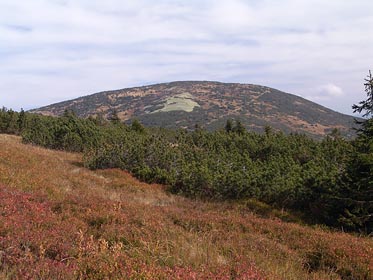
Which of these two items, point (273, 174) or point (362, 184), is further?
point (273, 174)

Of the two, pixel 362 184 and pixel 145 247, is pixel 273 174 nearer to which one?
pixel 362 184

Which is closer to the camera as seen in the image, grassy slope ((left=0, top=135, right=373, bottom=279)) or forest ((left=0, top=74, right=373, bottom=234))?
grassy slope ((left=0, top=135, right=373, bottom=279))

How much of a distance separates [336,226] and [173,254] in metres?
8.82

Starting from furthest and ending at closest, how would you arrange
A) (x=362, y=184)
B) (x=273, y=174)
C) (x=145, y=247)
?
(x=273, y=174)
(x=362, y=184)
(x=145, y=247)

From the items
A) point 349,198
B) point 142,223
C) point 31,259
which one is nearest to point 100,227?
point 142,223

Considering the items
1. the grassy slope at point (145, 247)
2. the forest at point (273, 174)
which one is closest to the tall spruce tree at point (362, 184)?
the forest at point (273, 174)

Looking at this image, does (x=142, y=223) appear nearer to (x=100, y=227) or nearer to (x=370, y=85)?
(x=100, y=227)

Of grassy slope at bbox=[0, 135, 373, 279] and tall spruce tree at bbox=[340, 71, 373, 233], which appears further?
tall spruce tree at bbox=[340, 71, 373, 233]

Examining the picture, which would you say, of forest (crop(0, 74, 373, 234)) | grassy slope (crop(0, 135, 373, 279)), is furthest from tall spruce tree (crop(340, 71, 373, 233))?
grassy slope (crop(0, 135, 373, 279))

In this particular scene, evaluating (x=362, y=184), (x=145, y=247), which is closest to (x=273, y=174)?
(x=362, y=184)

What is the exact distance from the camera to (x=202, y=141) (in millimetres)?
34656

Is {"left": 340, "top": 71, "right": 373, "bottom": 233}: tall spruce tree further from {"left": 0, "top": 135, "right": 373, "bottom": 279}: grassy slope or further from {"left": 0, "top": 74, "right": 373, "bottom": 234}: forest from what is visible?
{"left": 0, "top": 135, "right": 373, "bottom": 279}: grassy slope

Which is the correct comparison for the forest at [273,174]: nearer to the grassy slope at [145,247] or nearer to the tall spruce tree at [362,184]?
the tall spruce tree at [362,184]

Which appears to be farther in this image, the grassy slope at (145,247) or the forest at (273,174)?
the forest at (273,174)
